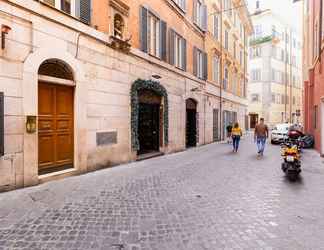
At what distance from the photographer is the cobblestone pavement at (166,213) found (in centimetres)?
369

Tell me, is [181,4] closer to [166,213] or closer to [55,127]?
[55,127]

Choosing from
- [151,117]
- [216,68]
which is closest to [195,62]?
[216,68]

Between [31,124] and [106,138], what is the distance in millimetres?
2907

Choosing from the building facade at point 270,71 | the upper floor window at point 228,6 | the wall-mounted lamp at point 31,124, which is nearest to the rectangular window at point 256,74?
the building facade at point 270,71

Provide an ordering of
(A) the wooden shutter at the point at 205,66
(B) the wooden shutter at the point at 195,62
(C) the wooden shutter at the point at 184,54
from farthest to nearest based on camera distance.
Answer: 1. (A) the wooden shutter at the point at 205,66
2. (B) the wooden shutter at the point at 195,62
3. (C) the wooden shutter at the point at 184,54

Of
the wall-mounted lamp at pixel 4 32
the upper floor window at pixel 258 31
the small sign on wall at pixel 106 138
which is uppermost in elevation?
the upper floor window at pixel 258 31

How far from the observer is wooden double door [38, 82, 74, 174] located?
7211 millimetres

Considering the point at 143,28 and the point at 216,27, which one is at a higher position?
the point at 216,27

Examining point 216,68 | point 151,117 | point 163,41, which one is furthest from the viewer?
point 216,68

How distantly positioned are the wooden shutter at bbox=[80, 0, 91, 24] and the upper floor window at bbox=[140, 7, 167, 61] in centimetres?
296

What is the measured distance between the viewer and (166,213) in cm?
479

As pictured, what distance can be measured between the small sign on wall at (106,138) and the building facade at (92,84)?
0.10ft

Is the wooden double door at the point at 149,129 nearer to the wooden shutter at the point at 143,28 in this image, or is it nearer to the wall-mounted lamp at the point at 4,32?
the wooden shutter at the point at 143,28

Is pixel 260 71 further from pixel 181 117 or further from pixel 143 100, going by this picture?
pixel 143 100
